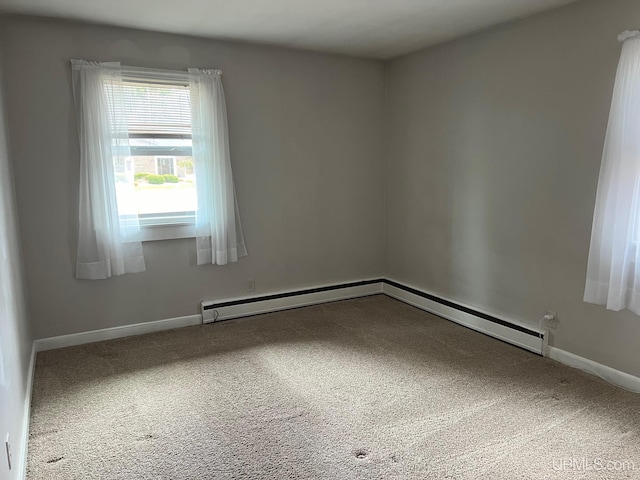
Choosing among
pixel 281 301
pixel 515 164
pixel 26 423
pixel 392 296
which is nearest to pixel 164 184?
pixel 281 301

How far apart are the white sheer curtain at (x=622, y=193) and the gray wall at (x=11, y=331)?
3.12m

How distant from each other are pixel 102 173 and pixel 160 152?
494 millimetres

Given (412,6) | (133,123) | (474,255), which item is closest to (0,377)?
(133,123)

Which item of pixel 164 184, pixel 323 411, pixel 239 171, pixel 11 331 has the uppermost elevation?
pixel 239 171

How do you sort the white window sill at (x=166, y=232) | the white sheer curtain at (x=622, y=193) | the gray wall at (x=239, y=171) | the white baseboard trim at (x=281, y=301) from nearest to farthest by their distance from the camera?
the white sheer curtain at (x=622, y=193), the gray wall at (x=239, y=171), the white window sill at (x=166, y=232), the white baseboard trim at (x=281, y=301)

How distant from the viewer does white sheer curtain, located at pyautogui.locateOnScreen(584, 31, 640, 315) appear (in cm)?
260

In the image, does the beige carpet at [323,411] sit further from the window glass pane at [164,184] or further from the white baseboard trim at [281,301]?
the window glass pane at [164,184]

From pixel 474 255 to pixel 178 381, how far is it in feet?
8.26

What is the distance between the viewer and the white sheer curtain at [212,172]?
12.4 ft

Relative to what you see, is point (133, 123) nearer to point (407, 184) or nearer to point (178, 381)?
point (178, 381)

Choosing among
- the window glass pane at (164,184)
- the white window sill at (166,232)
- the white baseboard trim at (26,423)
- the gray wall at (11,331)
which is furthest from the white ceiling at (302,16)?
the white baseboard trim at (26,423)

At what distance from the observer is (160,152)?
3736mm

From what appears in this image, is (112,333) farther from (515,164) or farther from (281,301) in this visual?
(515,164)

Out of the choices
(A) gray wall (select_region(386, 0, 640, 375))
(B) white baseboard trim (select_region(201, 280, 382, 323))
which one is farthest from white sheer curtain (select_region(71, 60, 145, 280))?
(A) gray wall (select_region(386, 0, 640, 375))
